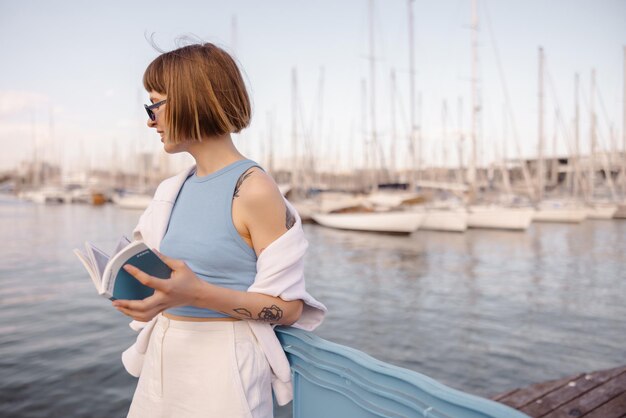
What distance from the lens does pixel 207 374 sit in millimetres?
1374

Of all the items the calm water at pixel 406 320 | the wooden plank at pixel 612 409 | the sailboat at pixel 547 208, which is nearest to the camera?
the wooden plank at pixel 612 409

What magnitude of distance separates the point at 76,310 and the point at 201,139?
10.2m

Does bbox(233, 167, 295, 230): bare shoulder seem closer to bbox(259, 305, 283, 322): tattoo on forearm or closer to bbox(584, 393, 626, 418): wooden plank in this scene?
bbox(259, 305, 283, 322): tattoo on forearm

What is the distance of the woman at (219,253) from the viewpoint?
52.6 inches

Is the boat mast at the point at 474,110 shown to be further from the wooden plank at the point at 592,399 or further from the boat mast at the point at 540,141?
the wooden plank at the point at 592,399

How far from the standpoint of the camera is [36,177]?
268 ft

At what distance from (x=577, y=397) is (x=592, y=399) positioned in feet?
0.36

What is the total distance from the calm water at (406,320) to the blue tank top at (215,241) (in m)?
5.21

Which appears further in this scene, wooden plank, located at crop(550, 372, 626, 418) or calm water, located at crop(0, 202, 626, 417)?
calm water, located at crop(0, 202, 626, 417)

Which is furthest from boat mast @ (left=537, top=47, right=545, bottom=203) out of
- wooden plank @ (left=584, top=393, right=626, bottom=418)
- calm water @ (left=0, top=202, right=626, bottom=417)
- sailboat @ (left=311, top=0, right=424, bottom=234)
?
wooden plank @ (left=584, top=393, right=626, bottom=418)

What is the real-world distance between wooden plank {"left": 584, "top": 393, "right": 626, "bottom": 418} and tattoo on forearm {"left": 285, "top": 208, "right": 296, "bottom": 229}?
319cm

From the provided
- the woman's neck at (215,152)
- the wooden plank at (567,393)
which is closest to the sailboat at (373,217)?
the wooden plank at (567,393)

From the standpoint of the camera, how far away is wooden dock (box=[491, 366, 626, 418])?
3.51m

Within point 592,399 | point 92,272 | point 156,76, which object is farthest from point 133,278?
point 592,399
